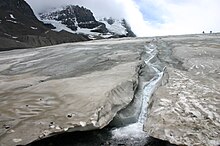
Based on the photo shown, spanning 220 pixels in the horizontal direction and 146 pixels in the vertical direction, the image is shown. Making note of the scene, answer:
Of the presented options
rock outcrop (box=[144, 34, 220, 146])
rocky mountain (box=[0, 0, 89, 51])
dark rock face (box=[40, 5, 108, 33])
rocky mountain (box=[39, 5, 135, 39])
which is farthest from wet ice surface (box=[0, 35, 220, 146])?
dark rock face (box=[40, 5, 108, 33])

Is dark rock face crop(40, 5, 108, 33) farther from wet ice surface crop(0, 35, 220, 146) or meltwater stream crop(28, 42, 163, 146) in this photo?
meltwater stream crop(28, 42, 163, 146)

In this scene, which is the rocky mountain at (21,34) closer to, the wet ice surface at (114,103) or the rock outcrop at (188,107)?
the wet ice surface at (114,103)

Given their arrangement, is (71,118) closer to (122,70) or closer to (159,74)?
(122,70)

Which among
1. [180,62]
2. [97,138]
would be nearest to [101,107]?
[97,138]

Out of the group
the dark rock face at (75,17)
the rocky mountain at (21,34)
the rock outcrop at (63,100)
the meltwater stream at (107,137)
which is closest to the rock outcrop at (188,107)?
the meltwater stream at (107,137)

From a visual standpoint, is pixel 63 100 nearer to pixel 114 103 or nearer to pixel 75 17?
pixel 114 103

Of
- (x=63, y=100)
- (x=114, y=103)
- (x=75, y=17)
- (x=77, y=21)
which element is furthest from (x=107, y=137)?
(x=75, y=17)
